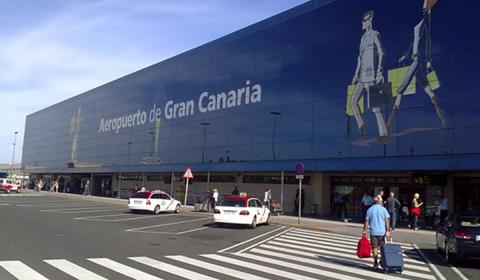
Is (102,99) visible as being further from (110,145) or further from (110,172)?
(110,172)

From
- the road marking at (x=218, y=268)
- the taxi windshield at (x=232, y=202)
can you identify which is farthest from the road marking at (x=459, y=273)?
the taxi windshield at (x=232, y=202)

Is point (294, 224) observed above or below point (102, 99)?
below

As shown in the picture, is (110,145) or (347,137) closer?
(347,137)

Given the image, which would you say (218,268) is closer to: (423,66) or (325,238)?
(325,238)

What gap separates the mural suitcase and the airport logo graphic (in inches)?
1181

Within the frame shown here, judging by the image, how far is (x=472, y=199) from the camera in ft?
86.5

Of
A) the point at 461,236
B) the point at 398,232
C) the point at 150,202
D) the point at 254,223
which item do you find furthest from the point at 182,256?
the point at 150,202

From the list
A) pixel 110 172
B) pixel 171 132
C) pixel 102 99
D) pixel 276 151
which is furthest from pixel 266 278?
pixel 102 99

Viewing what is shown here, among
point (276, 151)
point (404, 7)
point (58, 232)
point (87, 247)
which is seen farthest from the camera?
point (276, 151)

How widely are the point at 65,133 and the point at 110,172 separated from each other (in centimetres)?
2264

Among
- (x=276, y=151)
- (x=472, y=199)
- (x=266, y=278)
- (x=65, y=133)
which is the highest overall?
(x=65, y=133)

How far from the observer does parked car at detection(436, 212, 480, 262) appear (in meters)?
13.3

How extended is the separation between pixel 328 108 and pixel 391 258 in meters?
23.0

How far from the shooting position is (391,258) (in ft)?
39.0
